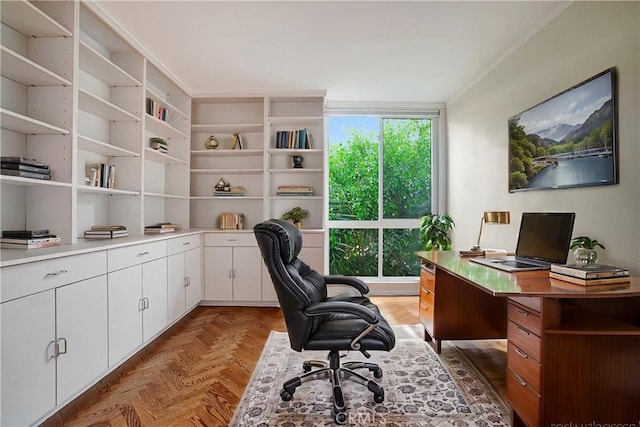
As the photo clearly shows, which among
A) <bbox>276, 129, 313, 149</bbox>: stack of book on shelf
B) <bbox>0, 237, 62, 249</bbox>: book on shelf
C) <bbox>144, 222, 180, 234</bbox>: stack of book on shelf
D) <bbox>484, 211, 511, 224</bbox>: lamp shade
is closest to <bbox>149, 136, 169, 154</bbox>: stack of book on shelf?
<bbox>144, 222, 180, 234</bbox>: stack of book on shelf

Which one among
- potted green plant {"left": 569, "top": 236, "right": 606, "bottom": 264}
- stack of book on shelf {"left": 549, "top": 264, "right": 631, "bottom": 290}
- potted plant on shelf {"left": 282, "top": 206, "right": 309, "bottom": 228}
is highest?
potted plant on shelf {"left": 282, "top": 206, "right": 309, "bottom": 228}

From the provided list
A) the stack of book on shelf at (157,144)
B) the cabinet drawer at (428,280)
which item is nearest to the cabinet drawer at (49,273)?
the stack of book on shelf at (157,144)

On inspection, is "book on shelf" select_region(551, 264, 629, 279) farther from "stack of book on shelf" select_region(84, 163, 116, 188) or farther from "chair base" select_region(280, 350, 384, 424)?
"stack of book on shelf" select_region(84, 163, 116, 188)

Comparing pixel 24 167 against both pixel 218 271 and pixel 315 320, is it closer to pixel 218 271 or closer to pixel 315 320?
pixel 315 320

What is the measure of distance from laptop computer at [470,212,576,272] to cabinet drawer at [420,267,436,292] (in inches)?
15.5

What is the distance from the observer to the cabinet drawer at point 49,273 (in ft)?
4.99

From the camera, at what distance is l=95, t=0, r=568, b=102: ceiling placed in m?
2.40

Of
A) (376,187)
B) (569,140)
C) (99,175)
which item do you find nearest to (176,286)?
(99,175)

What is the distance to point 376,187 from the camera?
15.3 feet

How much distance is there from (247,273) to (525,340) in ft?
9.70

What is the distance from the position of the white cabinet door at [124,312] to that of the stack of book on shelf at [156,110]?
5.35ft

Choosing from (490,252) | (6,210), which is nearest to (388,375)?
(490,252)

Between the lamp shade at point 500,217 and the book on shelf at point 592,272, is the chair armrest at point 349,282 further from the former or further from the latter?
the lamp shade at point 500,217

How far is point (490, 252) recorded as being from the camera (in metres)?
2.92
